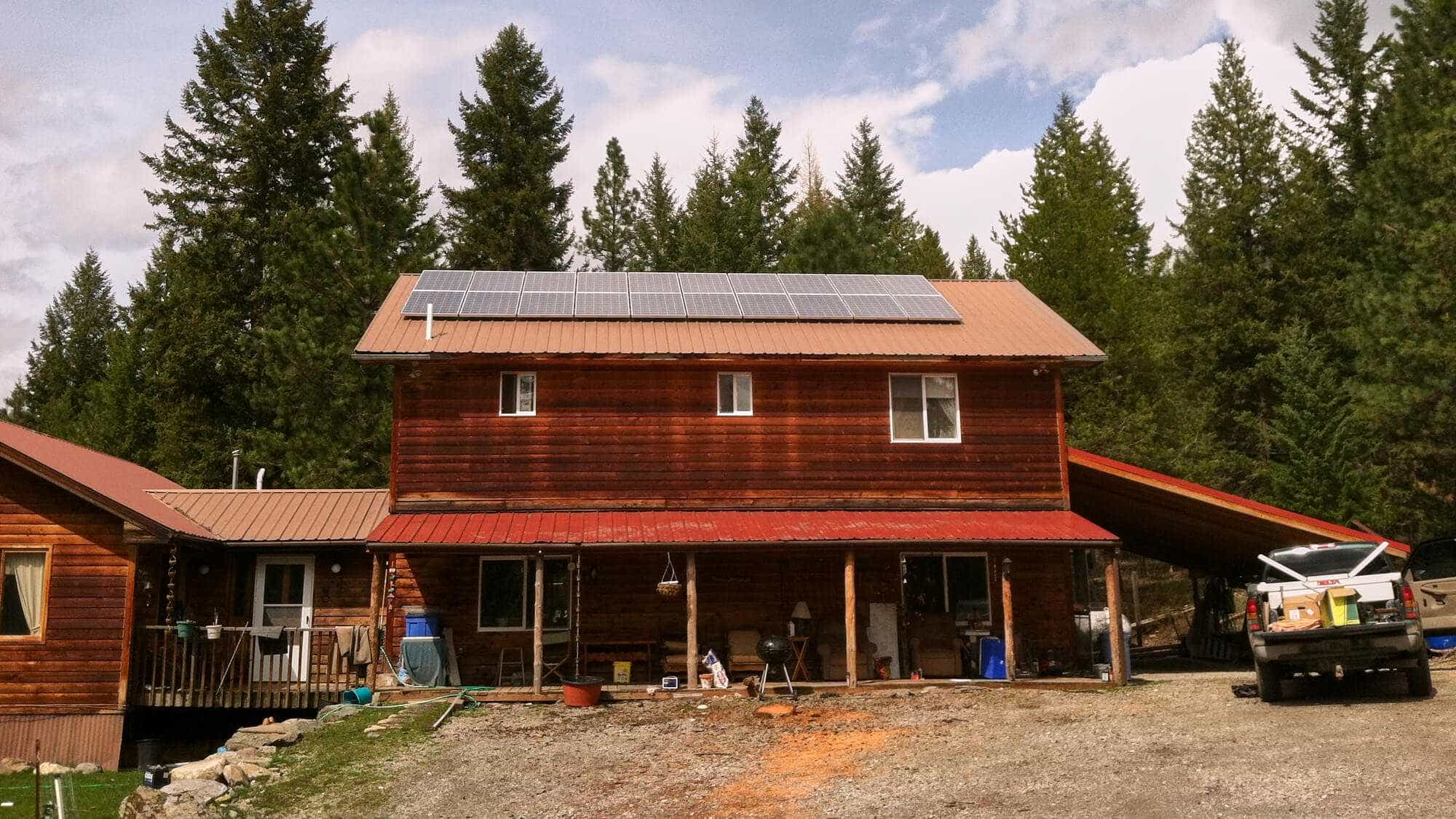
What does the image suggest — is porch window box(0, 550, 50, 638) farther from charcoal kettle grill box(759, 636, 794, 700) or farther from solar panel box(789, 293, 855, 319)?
solar panel box(789, 293, 855, 319)

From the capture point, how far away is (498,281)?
74.0 feet

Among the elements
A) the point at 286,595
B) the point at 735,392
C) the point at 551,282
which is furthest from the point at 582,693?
the point at 551,282

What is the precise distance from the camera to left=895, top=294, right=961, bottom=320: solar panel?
21.5 metres

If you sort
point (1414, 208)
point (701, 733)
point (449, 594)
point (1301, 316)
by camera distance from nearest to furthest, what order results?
point (701, 733)
point (449, 594)
point (1414, 208)
point (1301, 316)

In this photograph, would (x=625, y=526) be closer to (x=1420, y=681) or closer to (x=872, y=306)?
(x=872, y=306)

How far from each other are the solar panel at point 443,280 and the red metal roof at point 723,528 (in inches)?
217

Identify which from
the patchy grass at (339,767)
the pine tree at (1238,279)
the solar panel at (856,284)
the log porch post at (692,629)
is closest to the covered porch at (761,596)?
the log porch post at (692,629)

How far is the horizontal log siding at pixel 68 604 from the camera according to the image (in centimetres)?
1719

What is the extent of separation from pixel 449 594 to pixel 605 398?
14.8 ft

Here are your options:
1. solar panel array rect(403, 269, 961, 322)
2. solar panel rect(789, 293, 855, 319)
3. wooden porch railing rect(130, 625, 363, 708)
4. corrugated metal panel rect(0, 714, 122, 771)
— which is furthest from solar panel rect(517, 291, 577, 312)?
corrugated metal panel rect(0, 714, 122, 771)

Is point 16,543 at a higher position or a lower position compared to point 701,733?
higher

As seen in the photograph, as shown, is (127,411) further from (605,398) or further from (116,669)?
(605,398)

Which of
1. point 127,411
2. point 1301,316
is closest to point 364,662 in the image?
point 127,411

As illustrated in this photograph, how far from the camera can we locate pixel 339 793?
1182cm
